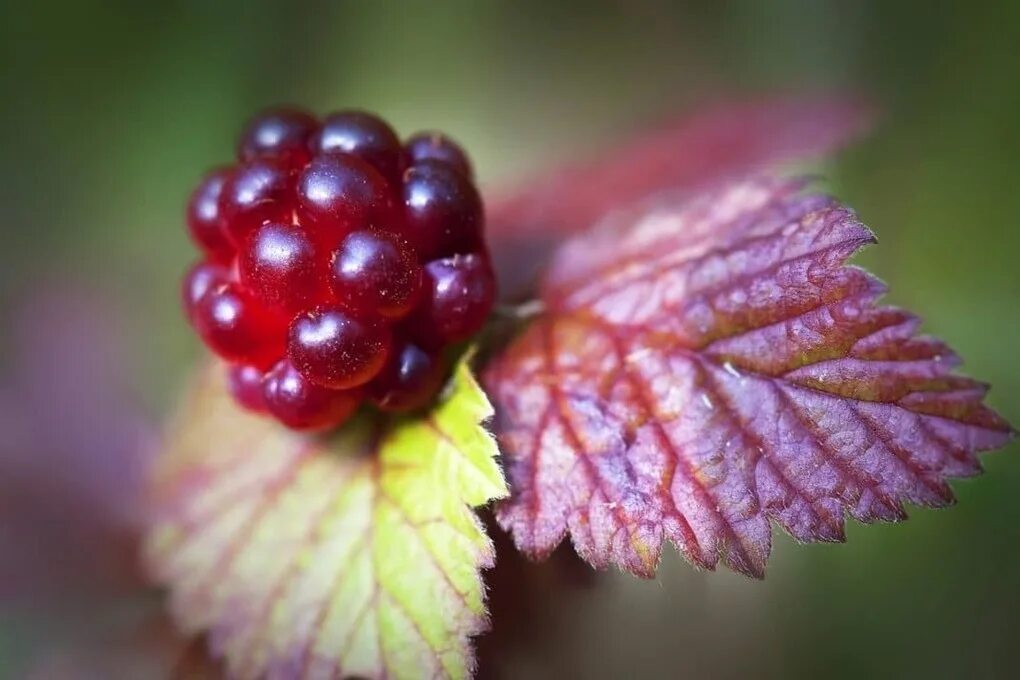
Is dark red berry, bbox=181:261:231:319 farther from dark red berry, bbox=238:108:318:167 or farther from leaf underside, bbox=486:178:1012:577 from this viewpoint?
leaf underside, bbox=486:178:1012:577

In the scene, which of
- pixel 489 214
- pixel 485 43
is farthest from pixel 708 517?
pixel 485 43

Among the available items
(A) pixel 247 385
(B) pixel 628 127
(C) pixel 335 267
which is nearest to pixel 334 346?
(C) pixel 335 267

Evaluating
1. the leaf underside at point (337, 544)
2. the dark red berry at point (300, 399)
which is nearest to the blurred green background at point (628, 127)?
the leaf underside at point (337, 544)

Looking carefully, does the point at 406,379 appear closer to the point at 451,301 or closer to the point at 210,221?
the point at 451,301

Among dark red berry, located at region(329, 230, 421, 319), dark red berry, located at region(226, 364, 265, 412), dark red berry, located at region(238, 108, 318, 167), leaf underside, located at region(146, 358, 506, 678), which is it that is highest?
dark red berry, located at region(238, 108, 318, 167)

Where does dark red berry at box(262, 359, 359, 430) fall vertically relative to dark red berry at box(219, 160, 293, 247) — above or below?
below

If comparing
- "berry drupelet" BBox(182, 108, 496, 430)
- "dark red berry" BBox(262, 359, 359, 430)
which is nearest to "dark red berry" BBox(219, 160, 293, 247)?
"berry drupelet" BBox(182, 108, 496, 430)

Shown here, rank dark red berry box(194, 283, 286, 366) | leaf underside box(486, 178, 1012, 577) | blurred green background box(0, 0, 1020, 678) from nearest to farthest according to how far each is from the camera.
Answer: leaf underside box(486, 178, 1012, 577)
dark red berry box(194, 283, 286, 366)
blurred green background box(0, 0, 1020, 678)

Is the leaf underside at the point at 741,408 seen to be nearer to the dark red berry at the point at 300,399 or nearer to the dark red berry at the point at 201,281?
the dark red berry at the point at 300,399
